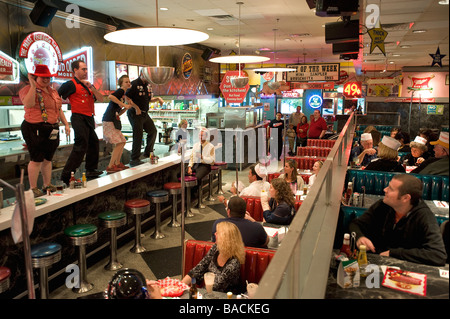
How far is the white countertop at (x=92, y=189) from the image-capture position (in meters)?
4.05

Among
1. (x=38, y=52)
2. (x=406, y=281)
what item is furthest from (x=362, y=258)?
(x=38, y=52)

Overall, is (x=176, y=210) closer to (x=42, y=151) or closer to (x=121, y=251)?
(x=121, y=251)

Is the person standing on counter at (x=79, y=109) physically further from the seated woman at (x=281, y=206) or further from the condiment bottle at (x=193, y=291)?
the condiment bottle at (x=193, y=291)

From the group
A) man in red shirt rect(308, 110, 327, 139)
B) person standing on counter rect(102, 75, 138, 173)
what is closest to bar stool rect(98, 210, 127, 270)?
person standing on counter rect(102, 75, 138, 173)

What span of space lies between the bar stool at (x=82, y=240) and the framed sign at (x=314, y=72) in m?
10.7

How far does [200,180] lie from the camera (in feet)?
26.1

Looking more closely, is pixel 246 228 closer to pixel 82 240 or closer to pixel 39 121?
pixel 82 240

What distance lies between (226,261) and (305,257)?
126 centimetres

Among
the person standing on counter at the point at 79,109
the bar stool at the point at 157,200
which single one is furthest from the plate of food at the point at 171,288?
the person standing on counter at the point at 79,109

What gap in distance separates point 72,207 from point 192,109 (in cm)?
869

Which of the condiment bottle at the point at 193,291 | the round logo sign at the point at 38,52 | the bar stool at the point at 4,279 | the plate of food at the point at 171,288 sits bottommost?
the bar stool at the point at 4,279

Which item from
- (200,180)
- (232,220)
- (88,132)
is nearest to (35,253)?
(232,220)

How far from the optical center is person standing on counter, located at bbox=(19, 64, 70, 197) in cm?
472

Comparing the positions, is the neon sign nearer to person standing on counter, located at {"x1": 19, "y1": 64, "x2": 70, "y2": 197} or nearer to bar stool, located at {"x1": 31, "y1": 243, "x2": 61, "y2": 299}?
person standing on counter, located at {"x1": 19, "y1": 64, "x2": 70, "y2": 197}
